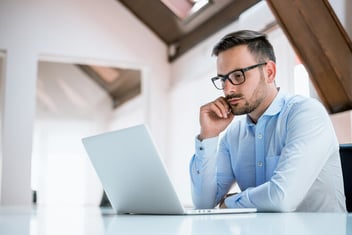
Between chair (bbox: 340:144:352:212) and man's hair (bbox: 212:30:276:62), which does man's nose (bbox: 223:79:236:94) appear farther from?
chair (bbox: 340:144:352:212)

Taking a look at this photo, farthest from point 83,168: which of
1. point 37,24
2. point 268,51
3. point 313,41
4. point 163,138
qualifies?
point 268,51

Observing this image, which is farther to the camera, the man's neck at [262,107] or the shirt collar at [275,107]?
the man's neck at [262,107]

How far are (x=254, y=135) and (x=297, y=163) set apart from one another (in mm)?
Result: 384

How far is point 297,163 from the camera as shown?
5.03 ft

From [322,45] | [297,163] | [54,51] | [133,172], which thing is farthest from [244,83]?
[54,51]

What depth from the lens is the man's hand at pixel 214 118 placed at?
1.93m

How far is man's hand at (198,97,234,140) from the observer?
6.33ft

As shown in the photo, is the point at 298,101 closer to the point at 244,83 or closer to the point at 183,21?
the point at 244,83

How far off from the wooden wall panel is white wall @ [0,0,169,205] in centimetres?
269

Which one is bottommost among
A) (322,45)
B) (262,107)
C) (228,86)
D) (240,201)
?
(240,201)

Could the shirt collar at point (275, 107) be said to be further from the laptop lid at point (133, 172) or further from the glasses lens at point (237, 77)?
the laptop lid at point (133, 172)

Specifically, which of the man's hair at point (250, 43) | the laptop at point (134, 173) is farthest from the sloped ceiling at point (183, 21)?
the laptop at point (134, 173)

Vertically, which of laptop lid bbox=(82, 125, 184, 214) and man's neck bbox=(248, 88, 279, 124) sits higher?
man's neck bbox=(248, 88, 279, 124)

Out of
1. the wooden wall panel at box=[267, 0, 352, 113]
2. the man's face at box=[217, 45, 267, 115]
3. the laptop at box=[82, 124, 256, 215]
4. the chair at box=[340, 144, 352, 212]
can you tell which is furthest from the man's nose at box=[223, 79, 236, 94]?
the wooden wall panel at box=[267, 0, 352, 113]
